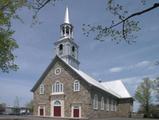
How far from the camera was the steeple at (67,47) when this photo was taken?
50938 mm

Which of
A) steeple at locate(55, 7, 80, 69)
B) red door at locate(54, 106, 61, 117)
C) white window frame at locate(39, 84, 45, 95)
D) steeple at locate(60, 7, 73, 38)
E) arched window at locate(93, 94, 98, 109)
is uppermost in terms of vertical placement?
steeple at locate(60, 7, 73, 38)

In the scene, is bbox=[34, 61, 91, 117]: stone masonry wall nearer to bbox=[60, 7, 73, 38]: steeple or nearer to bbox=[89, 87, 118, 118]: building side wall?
bbox=[89, 87, 118, 118]: building side wall

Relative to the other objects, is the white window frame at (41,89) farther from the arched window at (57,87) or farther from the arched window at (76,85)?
the arched window at (76,85)

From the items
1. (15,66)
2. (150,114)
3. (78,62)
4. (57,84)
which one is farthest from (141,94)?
(15,66)

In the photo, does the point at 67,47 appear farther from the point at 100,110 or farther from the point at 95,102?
the point at 100,110

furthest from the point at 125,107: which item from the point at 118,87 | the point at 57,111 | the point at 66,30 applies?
the point at 66,30

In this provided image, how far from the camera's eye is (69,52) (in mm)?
51156

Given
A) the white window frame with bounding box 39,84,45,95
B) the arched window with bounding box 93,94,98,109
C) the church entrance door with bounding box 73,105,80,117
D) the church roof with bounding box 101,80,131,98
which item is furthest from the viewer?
the church roof with bounding box 101,80,131,98

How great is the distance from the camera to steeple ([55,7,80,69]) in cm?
5094

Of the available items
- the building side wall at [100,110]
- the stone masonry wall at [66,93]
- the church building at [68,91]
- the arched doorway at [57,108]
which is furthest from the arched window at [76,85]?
the arched doorway at [57,108]

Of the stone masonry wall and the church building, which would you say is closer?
the stone masonry wall

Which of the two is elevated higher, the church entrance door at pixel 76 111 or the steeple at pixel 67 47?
the steeple at pixel 67 47

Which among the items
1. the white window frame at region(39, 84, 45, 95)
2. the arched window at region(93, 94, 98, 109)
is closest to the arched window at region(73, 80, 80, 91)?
the arched window at region(93, 94, 98, 109)

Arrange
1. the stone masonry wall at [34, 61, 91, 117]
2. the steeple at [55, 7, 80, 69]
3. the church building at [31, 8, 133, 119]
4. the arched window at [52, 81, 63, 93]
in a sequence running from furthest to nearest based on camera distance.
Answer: the steeple at [55, 7, 80, 69] → the arched window at [52, 81, 63, 93] → the church building at [31, 8, 133, 119] → the stone masonry wall at [34, 61, 91, 117]
